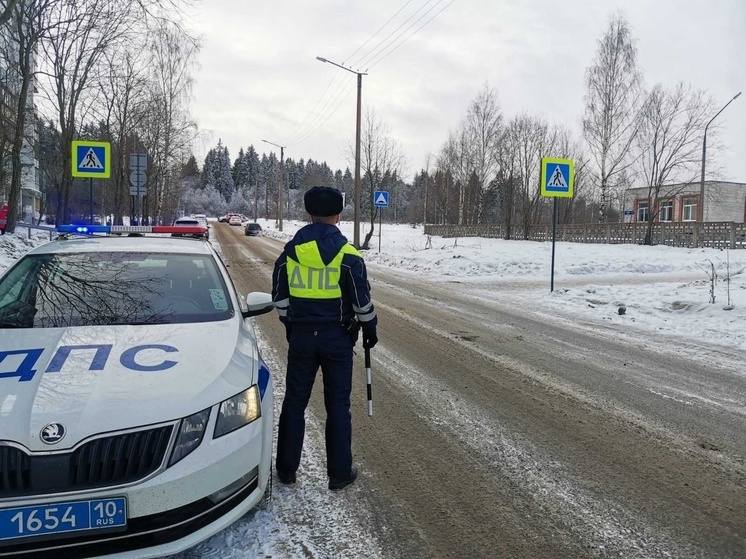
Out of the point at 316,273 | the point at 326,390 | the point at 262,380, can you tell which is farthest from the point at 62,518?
the point at 316,273

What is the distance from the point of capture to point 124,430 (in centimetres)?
220

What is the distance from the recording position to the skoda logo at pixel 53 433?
2107 millimetres

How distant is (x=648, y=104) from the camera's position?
3022cm

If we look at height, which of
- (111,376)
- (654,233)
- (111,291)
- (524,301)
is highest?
(654,233)

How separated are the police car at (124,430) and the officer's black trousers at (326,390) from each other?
29 cm

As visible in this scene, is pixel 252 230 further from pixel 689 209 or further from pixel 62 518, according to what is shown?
pixel 62 518

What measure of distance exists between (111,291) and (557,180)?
1133 centimetres

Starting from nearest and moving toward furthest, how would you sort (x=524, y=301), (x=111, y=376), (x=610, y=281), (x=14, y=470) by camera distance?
(x=14, y=470), (x=111, y=376), (x=524, y=301), (x=610, y=281)

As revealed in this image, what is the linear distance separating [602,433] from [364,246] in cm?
2490

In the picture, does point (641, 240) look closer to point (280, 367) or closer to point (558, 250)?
point (558, 250)

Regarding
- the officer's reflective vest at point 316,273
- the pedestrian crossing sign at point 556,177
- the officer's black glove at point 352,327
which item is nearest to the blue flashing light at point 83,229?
the officer's reflective vest at point 316,273

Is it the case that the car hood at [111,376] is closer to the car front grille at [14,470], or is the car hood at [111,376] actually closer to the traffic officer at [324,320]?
the car front grille at [14,470]

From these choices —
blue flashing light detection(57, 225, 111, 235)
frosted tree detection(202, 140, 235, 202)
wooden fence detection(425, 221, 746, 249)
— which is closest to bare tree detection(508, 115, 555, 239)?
wooden fence detection(425, 221, 746, 249)

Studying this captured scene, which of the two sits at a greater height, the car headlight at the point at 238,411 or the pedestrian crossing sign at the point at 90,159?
the pedestrian crossing sign at the point at 90,159
